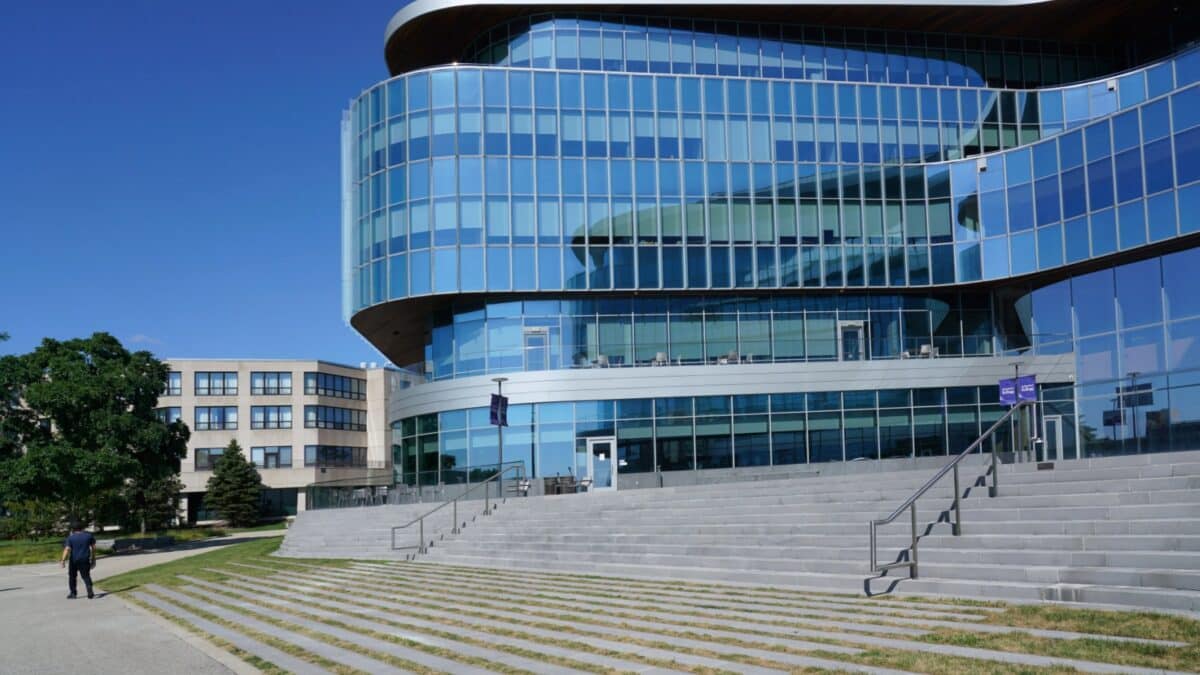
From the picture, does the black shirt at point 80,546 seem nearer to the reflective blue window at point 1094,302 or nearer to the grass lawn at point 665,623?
the grass lawn at point 665,623

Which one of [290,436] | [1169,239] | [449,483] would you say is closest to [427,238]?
[449,483]

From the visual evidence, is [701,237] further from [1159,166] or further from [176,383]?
[176,383]

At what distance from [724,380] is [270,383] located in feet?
186

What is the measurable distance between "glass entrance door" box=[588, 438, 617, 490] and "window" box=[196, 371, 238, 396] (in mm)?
55402

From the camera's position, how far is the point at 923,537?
58.3 ft

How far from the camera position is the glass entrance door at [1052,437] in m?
21.7

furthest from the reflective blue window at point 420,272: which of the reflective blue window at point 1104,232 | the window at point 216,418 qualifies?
the window at point 216,418

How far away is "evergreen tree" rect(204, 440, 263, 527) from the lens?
81688mm

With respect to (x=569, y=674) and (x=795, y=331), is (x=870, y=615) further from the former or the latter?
(x=795, y=331)

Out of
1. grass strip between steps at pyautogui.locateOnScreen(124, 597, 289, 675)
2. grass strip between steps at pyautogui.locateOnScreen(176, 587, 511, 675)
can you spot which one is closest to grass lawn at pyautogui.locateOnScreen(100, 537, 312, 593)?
grass strip between steps at pyautogui.locateOnScreen(124, 597, 289, 675)

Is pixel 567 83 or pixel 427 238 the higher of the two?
pixel 567 83

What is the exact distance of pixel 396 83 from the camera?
4631 centimetres

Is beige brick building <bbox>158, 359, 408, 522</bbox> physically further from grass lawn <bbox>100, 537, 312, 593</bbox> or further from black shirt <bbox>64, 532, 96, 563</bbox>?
black shirt <bbox>64, 532, 96, 563</bbox>

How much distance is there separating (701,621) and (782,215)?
3369 centimetres
